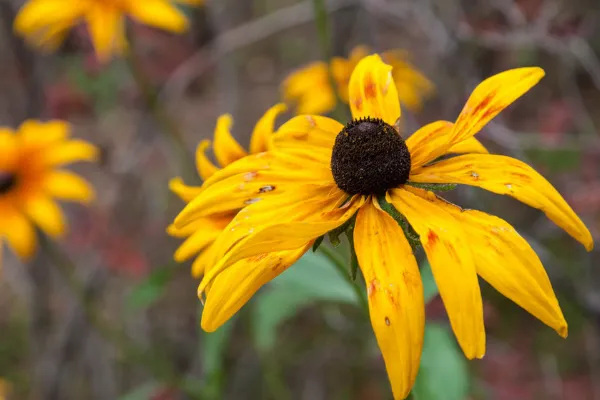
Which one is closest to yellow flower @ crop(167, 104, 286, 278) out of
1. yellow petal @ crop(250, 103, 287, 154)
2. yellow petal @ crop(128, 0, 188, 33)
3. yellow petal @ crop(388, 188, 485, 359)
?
yellow petal @ crop(250, 103, 287, 154)

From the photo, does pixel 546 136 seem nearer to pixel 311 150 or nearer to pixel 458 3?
pixel 458 3

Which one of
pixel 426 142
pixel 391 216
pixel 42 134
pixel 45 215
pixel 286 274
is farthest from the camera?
pixel 42 134

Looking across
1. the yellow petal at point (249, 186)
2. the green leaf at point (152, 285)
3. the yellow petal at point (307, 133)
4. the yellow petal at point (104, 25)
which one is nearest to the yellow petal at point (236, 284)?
the yellow petal at point (249, 186)

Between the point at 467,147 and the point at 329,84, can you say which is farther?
the point at 329,84

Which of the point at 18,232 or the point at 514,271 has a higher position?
the point at 514,271

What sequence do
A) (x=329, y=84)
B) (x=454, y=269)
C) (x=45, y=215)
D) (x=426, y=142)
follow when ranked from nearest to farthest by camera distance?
1. (x=454, y=269)
2. (x=426, y=142)
3. (x=45, y=215)
4. (x=329, y=84)

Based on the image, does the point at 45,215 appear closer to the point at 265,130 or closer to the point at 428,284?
the point at 265,130

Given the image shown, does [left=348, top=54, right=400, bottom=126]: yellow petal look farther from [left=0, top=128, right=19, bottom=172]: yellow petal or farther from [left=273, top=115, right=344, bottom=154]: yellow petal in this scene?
[left=0, top=128, right=19, bottom=172]: yellow petal

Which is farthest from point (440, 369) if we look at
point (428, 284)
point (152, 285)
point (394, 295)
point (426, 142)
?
point (152, 285)
